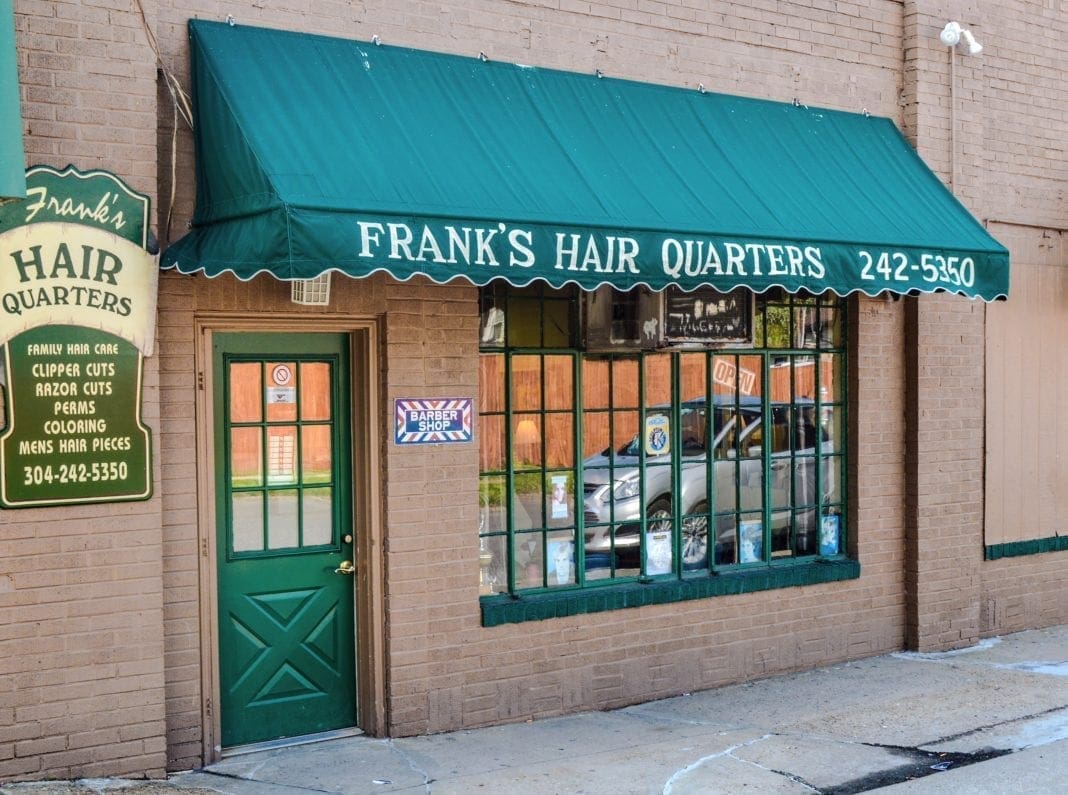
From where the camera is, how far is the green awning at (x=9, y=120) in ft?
17.1

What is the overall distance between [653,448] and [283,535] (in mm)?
2525

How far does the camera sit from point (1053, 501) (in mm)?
10375

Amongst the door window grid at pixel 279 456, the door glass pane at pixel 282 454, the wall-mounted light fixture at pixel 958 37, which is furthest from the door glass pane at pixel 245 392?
the wall-mounted light fixture at pixel 958 37

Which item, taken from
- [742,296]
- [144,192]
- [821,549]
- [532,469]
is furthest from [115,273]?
[821,549]

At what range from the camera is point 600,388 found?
26.2ft

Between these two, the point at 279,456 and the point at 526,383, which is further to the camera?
the point at 526,383

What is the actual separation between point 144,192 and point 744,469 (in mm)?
4459

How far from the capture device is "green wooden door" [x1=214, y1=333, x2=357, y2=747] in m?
6.81

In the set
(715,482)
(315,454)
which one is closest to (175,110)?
(315,454)

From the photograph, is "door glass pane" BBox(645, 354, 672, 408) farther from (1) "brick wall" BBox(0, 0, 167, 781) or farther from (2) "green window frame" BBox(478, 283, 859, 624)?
(1) "brick wall" BBox(0, 0, 167, 781)

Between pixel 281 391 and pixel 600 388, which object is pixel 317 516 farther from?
pixel 600 388

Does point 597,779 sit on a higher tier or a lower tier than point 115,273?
lower

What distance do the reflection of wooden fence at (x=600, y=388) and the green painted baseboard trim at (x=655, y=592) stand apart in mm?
827

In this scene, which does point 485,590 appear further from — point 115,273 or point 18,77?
point 18,77
